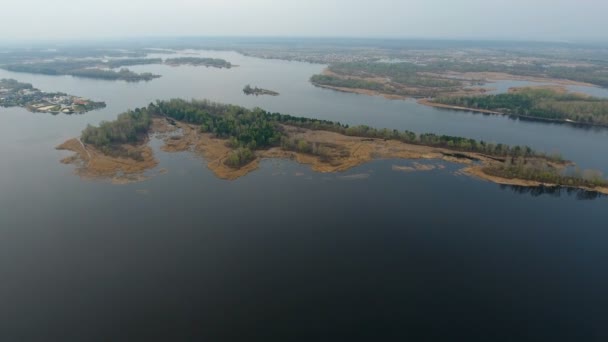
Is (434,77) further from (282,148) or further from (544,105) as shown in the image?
(282,148)

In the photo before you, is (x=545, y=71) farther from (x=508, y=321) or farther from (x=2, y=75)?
(x=2, y=75)

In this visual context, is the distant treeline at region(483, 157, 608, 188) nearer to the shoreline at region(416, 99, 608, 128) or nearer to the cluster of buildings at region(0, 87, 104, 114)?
the shoreline at region(416, 99, 608, 128)

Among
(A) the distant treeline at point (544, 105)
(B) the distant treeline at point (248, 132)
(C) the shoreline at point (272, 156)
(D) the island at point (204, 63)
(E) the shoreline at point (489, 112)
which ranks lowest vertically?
(C) the shoreline at point (272, 156)

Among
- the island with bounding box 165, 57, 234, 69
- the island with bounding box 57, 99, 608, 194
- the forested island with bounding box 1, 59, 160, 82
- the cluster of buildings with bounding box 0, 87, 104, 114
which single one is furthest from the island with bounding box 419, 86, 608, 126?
the island with bounding box 165, 57, 234, 69

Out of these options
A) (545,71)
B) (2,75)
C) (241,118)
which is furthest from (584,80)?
Result: (2,75)

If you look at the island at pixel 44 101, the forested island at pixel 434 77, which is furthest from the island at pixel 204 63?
the island at pixel 44 101

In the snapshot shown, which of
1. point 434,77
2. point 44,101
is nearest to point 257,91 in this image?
point 44,101

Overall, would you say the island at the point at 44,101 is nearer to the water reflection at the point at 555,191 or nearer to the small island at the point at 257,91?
the small island at the point at 257,91
